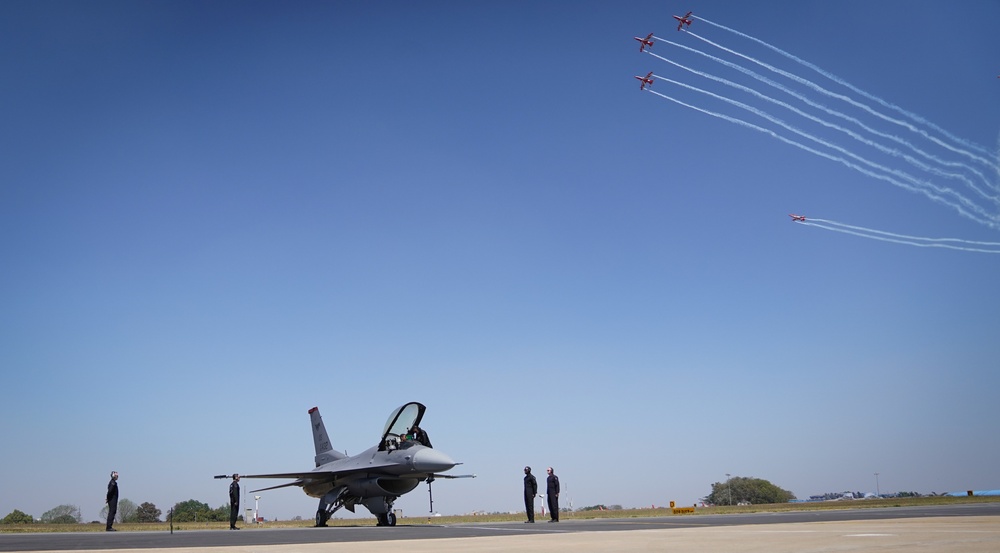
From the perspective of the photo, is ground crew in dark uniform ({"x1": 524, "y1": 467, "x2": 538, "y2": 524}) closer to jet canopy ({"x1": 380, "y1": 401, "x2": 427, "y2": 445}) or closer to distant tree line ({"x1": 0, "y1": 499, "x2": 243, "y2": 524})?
jet canopy ({"x1": 380, "y1": 401, "x2": 427, "y2": 445})

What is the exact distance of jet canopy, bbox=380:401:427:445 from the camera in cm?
2895

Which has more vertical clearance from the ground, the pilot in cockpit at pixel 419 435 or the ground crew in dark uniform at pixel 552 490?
the pilot in cockpit at pixel 419 435

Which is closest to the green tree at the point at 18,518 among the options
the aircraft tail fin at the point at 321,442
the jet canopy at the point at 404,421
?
the aircraft tail fin at the point at 321,442

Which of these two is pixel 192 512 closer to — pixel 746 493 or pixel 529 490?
pixel 529 490

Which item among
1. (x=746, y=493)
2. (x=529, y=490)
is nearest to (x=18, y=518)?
(x=529, y=490)

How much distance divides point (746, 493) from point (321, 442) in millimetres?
79378

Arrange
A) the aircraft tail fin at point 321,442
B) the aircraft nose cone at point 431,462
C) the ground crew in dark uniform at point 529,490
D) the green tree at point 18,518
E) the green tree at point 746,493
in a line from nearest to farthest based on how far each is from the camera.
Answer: the ground crew in dark uniform at point 529,490, the aircraft nose cone at point 431,462, the aircraft tail fin at point 321,442, the green tree at point 18,518, the green tree at point 746,493

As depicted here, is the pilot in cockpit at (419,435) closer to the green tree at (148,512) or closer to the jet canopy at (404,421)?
the jet canopy at (404,421)

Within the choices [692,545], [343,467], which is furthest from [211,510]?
[692,545]

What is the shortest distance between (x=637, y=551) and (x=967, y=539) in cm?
347

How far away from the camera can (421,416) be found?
1145 inches

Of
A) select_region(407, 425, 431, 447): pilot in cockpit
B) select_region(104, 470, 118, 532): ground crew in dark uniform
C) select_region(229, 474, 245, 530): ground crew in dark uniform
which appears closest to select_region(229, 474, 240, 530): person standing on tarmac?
select_region(229, 474, 245, 530): ground crew in dark uniform

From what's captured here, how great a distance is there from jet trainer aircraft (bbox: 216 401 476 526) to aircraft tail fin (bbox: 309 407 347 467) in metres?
5.51

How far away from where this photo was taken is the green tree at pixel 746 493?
3789 inches
